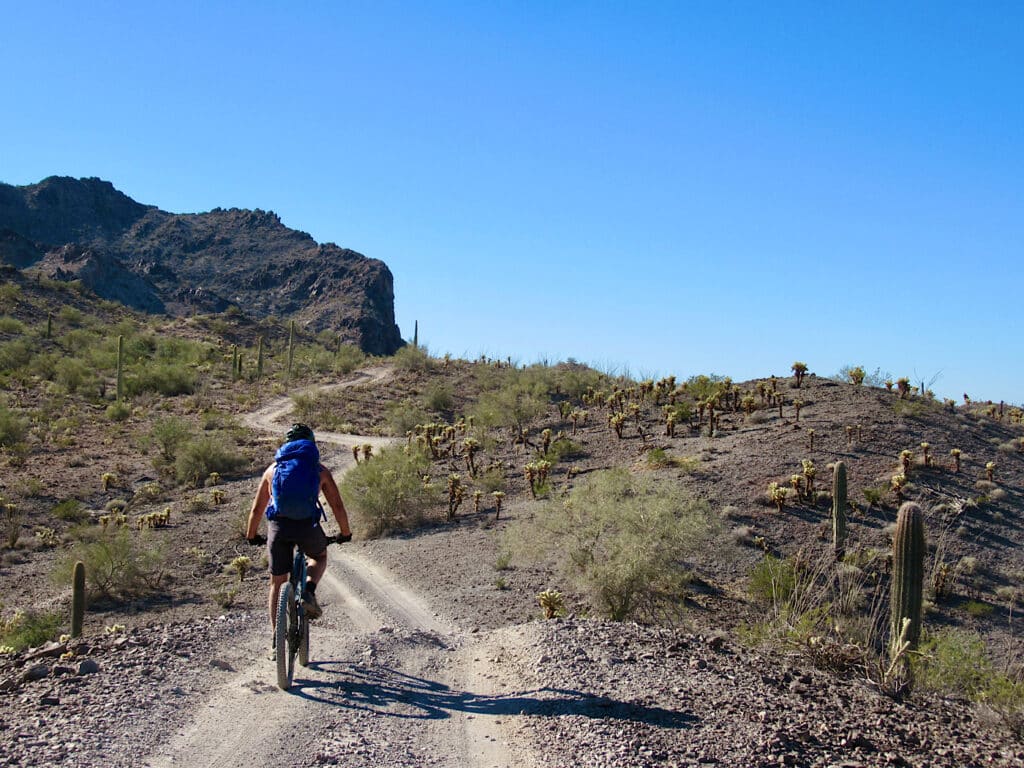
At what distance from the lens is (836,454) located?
697 inches

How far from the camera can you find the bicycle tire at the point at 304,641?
6.50 metres

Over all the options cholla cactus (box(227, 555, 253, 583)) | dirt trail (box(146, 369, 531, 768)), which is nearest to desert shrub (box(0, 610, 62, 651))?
cholla cactus (box(227, 555, 253, 583))

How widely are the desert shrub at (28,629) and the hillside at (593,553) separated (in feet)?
1.25

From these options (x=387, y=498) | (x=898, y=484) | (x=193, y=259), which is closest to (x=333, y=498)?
(x=387, y=498)

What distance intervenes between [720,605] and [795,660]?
4.57 meters

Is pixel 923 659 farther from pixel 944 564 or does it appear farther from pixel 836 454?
pixel 836 454

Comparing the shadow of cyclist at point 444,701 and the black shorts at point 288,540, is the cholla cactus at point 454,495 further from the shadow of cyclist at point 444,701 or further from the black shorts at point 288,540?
the black shorts at point 288,540

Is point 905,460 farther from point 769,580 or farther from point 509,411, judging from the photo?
point 509,411

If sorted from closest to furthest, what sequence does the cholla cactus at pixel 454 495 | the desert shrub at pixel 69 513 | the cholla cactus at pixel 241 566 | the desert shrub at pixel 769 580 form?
the desert shrub at pixel 769 580, the cholla cactus at pixel 241 566, the cholla cactus at pixel 454 495, the desert shrub at pixel 69 513

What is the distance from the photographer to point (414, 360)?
47.8 meters

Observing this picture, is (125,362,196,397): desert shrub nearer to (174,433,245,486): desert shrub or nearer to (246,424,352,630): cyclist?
(174,433,245,486): desert shrub

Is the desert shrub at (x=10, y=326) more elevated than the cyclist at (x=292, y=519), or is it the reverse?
the desert shrub at (x=10, y=326)

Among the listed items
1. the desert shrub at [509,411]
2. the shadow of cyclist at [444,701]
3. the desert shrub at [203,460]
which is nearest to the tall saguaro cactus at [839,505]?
the shadow of cyclist at [444,701]

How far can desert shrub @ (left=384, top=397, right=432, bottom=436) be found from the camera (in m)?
32.9
